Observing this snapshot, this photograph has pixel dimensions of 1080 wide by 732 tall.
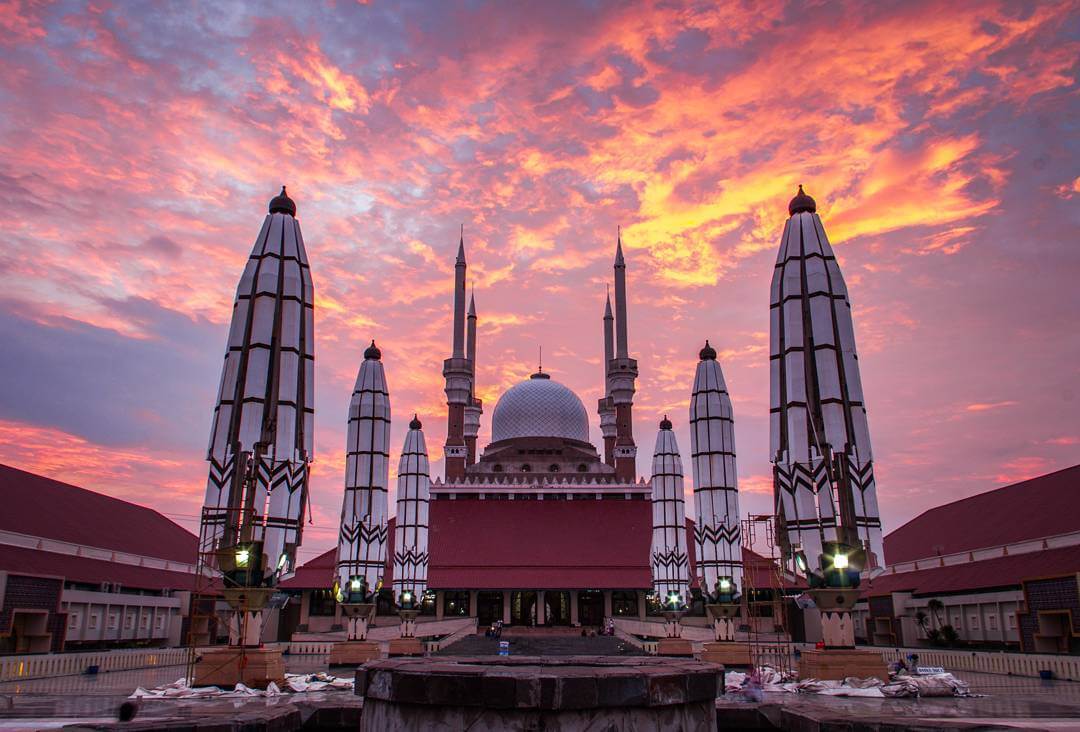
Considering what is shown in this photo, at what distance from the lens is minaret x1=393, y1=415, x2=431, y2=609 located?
44.1 m

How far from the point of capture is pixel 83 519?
46344mm

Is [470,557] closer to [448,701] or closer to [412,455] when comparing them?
[412,455]

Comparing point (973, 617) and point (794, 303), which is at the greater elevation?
point (794, 303)

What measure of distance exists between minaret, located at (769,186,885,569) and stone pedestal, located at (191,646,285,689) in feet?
49.2

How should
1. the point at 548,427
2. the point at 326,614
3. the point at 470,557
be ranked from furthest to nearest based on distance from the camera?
the point at 548,427 < the point at 470,557 < the point at 326,614

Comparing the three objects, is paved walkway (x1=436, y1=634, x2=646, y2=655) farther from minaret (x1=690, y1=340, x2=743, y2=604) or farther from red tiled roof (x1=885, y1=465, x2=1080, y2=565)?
red tiled roof (x1=885, y1=465, x2=1080, y2=565)

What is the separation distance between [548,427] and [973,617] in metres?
49.8

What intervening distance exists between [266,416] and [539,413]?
6077 cm

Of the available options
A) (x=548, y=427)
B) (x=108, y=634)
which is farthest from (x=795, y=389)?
(x=548, y=427)

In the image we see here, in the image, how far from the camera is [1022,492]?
44.6 metres

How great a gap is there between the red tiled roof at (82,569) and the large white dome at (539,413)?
3969cm

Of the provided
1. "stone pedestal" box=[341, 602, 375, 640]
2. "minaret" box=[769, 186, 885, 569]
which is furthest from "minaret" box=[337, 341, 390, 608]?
"minaret" box=[769, 186, 885, 569]

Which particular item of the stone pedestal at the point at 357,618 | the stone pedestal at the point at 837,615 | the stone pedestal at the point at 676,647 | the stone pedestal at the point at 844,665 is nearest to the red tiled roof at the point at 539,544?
the stone pedestal at the point at 676,647

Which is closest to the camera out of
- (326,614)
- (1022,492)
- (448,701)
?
(448,701)
